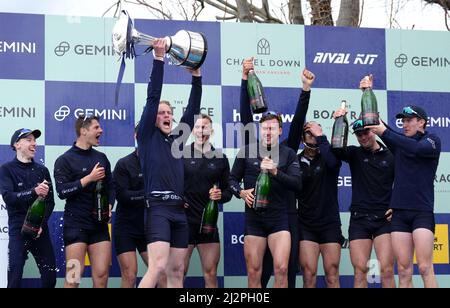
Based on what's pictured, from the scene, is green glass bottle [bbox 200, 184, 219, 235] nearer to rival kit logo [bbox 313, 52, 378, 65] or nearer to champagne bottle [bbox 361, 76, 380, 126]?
champagne bottle [bbox 361, 76, 380, 126]

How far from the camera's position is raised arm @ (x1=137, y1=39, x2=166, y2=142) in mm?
6633

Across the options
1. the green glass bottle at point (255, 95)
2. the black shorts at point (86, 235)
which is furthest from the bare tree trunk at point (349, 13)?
the black shorts at point (86, 235)

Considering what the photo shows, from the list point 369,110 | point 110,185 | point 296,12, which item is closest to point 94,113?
point 110,185

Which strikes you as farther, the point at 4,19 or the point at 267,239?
the point at 4,19

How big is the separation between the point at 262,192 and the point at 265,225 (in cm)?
31

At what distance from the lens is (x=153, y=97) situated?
663 cm

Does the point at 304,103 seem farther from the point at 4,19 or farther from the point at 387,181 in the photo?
the point at 4,19

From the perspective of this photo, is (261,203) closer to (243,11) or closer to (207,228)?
(207,228)

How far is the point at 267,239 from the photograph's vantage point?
7602 millimetres

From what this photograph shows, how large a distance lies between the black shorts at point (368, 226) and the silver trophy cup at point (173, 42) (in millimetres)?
2051

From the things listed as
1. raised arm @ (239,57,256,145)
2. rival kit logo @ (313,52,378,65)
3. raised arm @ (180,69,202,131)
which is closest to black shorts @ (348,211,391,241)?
raised arm @ (239,57,256,145)
